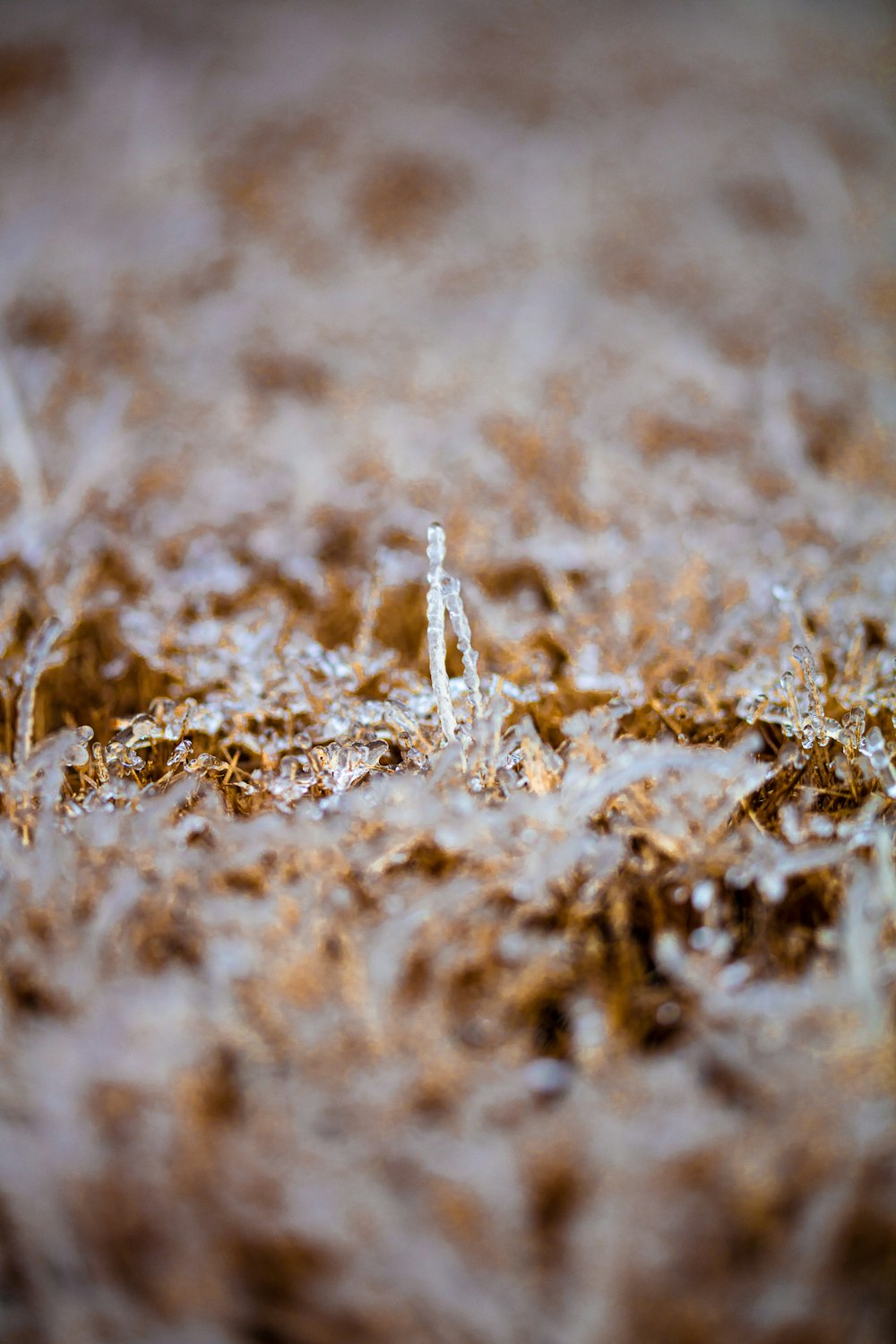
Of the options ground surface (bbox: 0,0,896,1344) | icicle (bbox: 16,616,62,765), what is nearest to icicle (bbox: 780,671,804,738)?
ground surface (bbox: 0,0,896,1344)

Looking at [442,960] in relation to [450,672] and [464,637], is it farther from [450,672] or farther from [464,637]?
[450,672]

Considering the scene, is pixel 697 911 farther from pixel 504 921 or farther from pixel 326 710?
pixel 326 710

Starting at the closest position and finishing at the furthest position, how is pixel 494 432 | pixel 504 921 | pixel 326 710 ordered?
1. pixel 504 921
2. pixel 326 710
3. pixel 494 432

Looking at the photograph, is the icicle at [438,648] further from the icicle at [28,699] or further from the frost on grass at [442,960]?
the icicle at [28,699]

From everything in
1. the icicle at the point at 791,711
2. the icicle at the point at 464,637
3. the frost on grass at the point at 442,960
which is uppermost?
the icicle at the point at 464,637

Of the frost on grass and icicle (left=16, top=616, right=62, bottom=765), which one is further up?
icicle (left=16, top=616, right=62, bottom=765)

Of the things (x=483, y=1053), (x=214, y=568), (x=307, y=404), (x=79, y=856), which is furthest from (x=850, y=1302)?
(x=307, y=404)

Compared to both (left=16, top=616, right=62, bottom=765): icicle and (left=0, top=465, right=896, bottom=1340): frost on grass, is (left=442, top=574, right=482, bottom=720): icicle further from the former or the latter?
(left=16, top=616, right=62, bottom=765): icicle

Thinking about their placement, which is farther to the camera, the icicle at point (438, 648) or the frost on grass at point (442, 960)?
the icicle at point (438, 648)

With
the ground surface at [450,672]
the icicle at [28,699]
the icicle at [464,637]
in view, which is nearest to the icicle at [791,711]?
the ground surface at [450,672]
